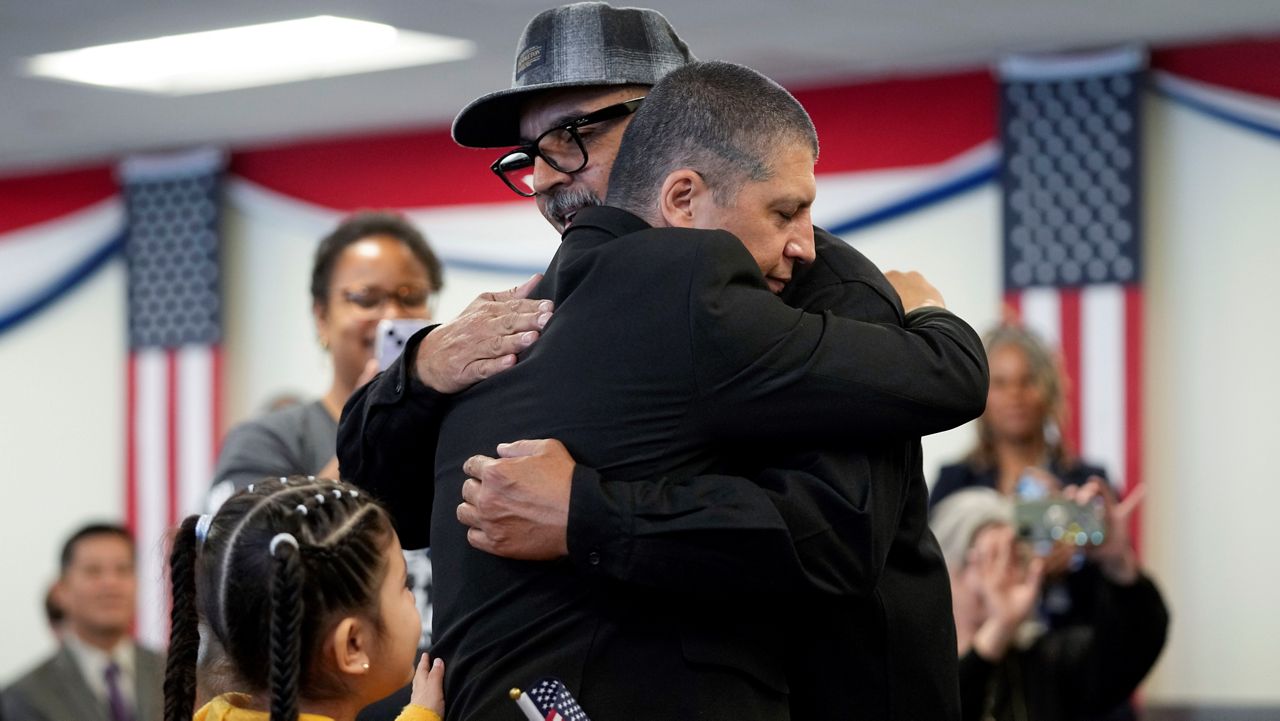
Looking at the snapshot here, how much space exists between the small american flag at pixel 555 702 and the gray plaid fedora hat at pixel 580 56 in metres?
0.80

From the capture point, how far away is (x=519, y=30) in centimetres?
583

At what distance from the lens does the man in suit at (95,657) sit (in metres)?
4.39

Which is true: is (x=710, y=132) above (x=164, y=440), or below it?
above

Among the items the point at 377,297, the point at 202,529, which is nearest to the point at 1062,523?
the point at 377,297

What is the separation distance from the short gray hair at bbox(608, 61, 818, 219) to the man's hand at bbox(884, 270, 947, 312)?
0.22 metres

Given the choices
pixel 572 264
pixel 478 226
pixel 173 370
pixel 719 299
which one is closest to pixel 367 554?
pixel 572 264

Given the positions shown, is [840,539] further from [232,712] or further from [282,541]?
[232,712]

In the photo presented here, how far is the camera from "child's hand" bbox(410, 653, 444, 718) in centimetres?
158

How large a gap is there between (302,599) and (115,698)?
10.6ft

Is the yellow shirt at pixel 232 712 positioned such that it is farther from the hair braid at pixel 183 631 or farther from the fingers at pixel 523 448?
the fingers at pixel 523 448

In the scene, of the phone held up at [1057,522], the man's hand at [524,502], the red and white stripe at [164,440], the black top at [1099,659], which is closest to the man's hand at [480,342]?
the man's hand at [524,502]

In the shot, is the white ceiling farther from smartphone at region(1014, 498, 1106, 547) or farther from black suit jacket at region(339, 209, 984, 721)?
black suit jacket at region(339, 209, 984, 721)

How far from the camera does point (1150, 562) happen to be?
236 inches

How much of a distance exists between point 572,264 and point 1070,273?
4.78 m
